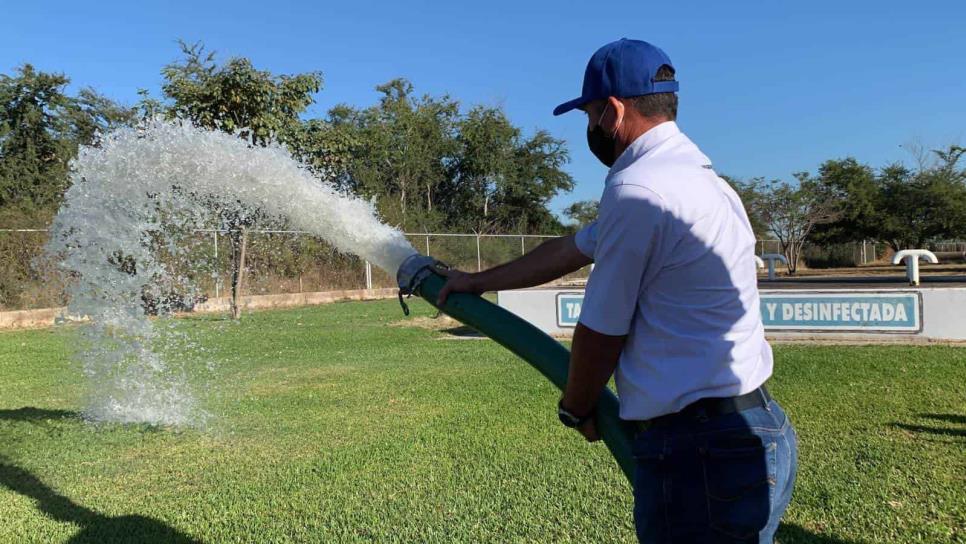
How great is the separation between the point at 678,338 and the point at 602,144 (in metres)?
0.59

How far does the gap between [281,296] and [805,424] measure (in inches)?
687

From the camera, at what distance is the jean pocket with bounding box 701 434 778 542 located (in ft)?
5.41

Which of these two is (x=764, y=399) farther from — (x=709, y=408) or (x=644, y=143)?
(x=644, y=143)

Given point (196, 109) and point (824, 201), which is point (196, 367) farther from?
point (824, 201)

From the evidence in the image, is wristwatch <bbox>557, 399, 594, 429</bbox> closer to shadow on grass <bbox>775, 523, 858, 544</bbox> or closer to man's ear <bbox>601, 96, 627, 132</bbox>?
man's ear <bbox>601, 96, 627, 132</bbox>

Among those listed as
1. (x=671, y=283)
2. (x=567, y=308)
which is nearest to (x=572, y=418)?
(x=671, y=283)

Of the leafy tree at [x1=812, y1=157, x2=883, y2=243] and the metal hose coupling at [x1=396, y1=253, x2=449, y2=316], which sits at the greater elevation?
the leafy tree at [x1=812, y1=157, x2=883, y2=243]

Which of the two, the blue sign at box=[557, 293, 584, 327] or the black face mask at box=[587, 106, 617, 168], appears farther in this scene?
the blue sign at box=[557, 293, 584, 327]

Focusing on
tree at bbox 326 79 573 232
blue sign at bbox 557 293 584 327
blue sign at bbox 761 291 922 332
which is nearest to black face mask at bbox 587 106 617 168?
blue sign at bbox 761 291 922 332

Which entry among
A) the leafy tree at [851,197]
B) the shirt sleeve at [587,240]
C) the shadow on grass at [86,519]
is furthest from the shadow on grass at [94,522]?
the leafy tree at [851,197]

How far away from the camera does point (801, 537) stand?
3.62 m

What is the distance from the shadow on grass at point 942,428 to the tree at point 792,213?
1390 inches

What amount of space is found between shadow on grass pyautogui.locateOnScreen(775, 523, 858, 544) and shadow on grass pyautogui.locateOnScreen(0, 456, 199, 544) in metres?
3.06

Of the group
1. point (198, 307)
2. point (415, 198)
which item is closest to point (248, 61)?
point (198, 307)
